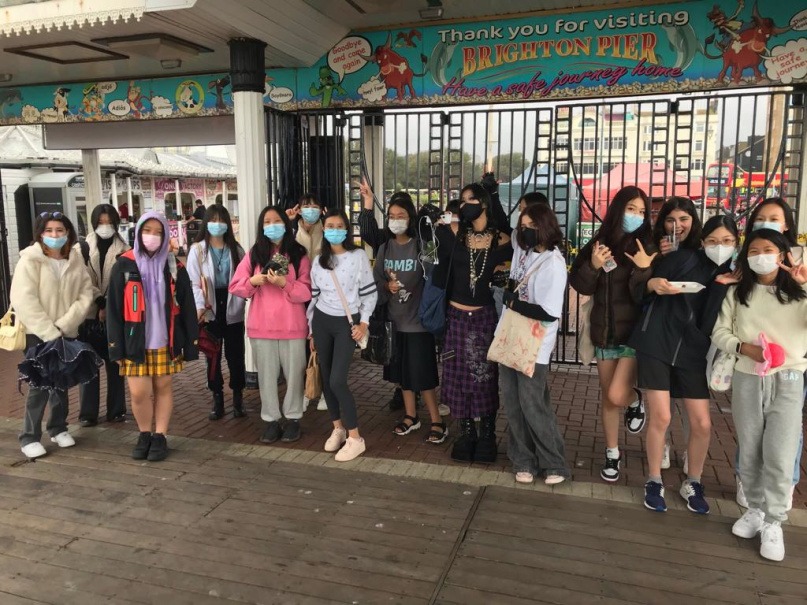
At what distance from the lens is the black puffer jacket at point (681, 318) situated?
11.1 ft

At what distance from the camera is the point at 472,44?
6.13m

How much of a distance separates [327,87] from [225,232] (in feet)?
7.76

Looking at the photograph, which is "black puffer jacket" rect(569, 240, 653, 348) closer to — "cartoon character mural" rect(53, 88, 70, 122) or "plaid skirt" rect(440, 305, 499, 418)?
"plaid skirt" rect(440, 305, 499, 418)

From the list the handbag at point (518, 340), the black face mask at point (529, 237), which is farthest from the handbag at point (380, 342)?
the black face mask at point (529, 237)

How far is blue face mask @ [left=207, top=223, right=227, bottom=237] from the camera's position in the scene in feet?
16.5

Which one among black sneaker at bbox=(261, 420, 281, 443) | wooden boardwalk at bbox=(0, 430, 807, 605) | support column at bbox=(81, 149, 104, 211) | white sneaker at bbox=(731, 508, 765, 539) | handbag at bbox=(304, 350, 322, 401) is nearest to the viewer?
wooden boardwalk at bbox=(0, 430, 807, 605)

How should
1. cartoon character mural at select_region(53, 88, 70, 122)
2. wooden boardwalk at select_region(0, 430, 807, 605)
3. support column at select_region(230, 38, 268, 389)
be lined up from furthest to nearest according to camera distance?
1. cartoon character mural at select_region(53, 88, 70, 122)
2. support column at select_region(230, 38, 268, 389)
3. wooden boardwalk at select_region(0, 430, 807, 605)

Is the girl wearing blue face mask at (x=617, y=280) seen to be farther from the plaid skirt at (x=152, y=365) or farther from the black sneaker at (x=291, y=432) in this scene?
the plaid skirt at (x=152, y=365)

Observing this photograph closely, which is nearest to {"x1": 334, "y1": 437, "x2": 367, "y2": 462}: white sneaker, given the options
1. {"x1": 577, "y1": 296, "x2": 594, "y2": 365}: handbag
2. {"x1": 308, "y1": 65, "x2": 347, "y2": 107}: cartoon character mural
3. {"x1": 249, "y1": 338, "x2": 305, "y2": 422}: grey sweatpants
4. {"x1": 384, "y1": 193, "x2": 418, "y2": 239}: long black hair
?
{"x1": 249, "y1": 338, "x2": 305, "y2": 422}: grey sweatpants

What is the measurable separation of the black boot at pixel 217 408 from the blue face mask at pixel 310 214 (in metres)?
1.69

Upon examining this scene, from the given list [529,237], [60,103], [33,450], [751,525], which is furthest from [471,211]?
[60,103]

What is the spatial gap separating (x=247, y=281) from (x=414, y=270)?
3.99 ft

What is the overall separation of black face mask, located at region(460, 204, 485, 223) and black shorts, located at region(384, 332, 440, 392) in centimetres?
98

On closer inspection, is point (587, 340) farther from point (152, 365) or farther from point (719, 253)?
point (152, 365)
